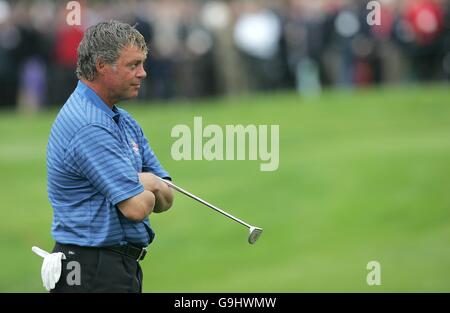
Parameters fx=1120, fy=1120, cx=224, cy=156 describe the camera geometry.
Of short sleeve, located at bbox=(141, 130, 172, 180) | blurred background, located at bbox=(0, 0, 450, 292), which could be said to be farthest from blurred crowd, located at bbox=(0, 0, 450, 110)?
short sleeve, located at bbox=(141, 130, 172, 180)

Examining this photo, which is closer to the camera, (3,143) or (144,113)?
(3,143)

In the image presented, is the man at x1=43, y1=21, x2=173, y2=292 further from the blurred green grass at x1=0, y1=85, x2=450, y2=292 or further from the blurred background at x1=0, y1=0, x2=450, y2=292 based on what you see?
the blurred green grass at x1=0, y1=85, x2=450, y2=292

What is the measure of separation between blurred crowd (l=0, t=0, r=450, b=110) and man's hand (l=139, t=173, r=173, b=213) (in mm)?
20134

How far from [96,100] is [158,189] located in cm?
67

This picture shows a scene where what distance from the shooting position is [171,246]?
711 inches

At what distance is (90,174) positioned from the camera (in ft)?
21.4

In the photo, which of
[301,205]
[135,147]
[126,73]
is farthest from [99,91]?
[301,205]

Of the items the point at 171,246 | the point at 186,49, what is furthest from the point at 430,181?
the point at 186,49

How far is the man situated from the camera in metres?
6.53

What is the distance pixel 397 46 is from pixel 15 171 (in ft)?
34.5

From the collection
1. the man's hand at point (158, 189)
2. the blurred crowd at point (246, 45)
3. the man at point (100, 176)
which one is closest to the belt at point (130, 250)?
the man at point (100, 176)

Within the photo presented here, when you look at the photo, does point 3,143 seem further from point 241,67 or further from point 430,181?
point 430,181

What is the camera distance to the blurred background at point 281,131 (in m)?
16.9
